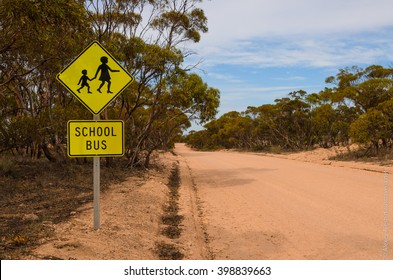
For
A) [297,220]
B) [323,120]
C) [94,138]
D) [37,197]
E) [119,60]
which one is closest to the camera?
[94,138]

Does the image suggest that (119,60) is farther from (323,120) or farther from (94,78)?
(323,120)

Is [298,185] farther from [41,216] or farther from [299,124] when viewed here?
[299,124]

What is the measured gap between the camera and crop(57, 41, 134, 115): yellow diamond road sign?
6.16 metres

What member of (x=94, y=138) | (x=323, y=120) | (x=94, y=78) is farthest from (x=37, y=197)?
(x=323, y=120)

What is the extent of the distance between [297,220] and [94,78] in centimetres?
507

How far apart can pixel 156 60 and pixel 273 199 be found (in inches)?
332

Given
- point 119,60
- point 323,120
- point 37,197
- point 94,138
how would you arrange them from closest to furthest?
point 94,138 → point 37,197 → point 119,60 → point 323,120

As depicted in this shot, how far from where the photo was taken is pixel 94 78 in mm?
6203

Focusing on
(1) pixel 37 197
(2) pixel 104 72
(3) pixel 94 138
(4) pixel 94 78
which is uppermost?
(2) pixel 104 72

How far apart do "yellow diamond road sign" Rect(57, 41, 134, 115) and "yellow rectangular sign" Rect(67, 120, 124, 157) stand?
26cm

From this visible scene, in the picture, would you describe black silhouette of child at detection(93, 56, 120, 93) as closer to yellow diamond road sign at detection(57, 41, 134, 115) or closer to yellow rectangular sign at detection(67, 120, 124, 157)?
yellow diamond road sign at detection(57, 41, 134, 115)

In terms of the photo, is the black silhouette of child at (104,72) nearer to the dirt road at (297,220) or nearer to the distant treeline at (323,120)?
the dirt road at (297,220)

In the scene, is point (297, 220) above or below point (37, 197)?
below

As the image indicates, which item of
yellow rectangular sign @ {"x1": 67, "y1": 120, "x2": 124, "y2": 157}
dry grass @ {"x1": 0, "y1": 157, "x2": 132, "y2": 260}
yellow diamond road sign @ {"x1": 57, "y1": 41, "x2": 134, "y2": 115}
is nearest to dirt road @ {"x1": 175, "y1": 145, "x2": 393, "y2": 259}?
yellow rectangular sign @ {"x1": 67, "y1": 120, "x2": 124, "y2": 157}
